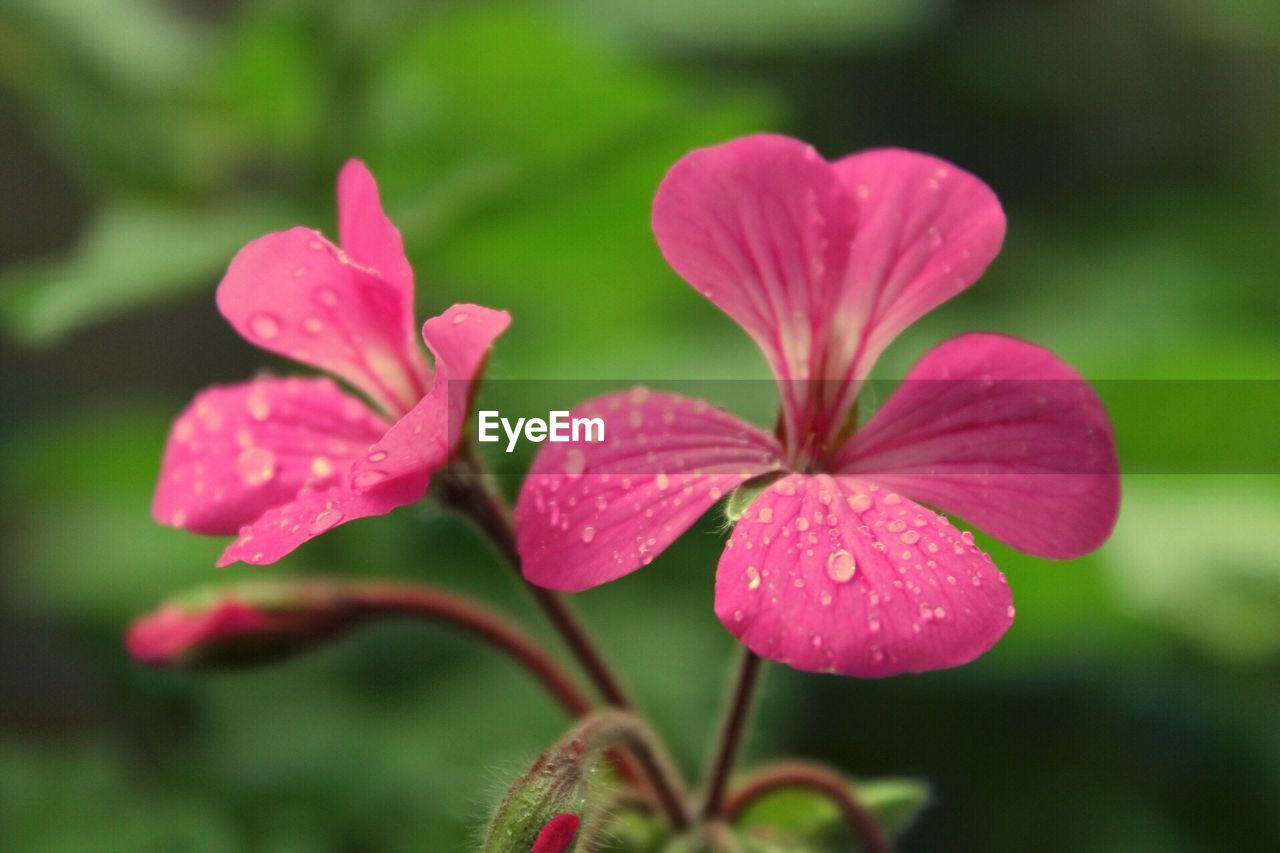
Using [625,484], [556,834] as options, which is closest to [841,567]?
[625,484]

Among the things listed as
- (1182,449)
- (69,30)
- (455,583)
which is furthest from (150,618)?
(1182,449)

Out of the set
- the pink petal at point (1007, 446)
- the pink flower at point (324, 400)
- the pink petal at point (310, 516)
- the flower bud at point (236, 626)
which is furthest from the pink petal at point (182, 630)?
the pink petal at point (1007, 446)

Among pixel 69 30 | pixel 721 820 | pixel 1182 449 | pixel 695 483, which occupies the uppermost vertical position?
pixel 695 483

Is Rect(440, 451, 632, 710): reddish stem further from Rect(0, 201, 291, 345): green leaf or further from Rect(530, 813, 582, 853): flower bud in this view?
Rect(0, 201, 291, 345): green leaf

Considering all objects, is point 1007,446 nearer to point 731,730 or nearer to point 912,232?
point 912,232

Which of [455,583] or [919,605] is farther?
[455,583]

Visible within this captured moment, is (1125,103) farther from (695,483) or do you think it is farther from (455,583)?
(695,483)

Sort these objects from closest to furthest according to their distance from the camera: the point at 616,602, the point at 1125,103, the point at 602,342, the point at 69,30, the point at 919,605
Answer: the point at 919,605 < the point at 69,30 < the point at 616,602 < the point at 602,342 < the point at 1125,103

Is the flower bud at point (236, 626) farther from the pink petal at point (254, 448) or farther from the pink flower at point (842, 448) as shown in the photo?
the pink flower at point (842, 448)
